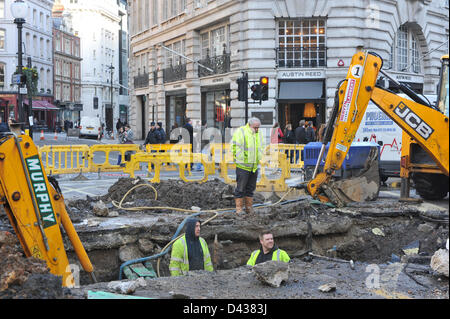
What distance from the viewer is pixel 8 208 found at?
5.67m

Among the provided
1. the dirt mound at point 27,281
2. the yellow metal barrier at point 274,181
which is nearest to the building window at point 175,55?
the yellow metal barrier at point 274,181

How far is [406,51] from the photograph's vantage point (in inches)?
1198

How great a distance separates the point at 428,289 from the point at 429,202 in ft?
20.7

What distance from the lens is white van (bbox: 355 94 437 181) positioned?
15.9m

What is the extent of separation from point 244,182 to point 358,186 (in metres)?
2.96

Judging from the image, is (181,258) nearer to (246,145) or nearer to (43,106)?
(246,145)

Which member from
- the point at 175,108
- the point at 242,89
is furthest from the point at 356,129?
the point at 175,108

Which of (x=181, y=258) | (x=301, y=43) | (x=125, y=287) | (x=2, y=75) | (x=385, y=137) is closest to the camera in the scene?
(x=125, y=287)

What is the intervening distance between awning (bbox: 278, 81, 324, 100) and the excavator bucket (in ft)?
45.9

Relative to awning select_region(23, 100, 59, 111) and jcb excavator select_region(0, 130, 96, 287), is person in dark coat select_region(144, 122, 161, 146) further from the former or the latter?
awning select_region(23, 100, 59, 111)

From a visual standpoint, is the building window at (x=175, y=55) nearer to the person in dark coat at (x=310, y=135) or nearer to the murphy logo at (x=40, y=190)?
the person in dark coat at (x=310, y=135)

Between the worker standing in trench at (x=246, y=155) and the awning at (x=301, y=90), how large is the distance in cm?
1678
